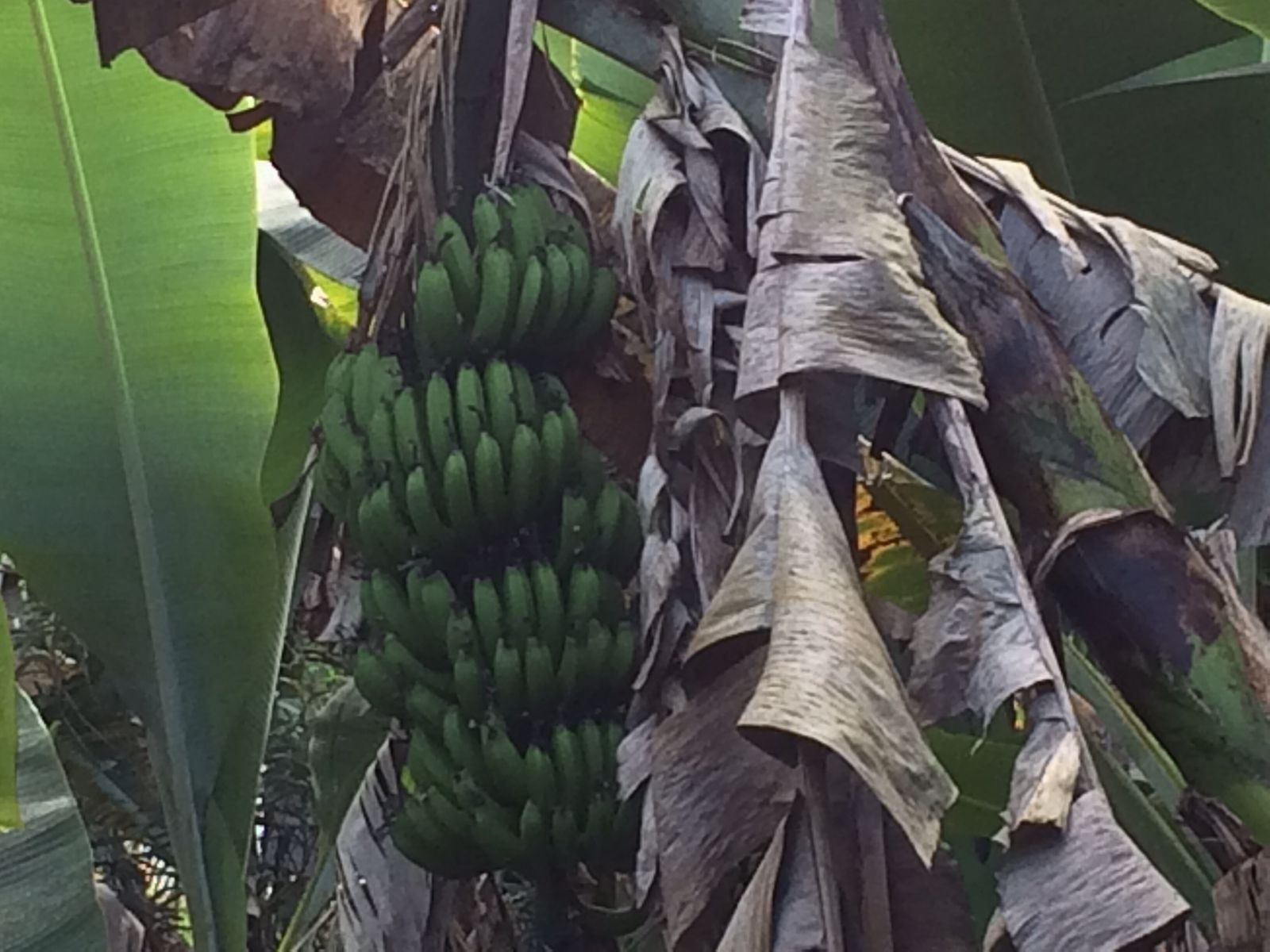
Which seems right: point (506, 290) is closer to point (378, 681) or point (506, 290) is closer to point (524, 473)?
point (524, 473)

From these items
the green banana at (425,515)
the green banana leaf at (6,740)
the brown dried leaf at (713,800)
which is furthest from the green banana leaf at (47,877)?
the brown dried leaf at (713,800)

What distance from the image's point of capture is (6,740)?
91 centimetres

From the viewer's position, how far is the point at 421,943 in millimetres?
775

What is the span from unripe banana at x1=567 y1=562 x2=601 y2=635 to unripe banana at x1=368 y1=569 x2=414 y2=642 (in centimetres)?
8

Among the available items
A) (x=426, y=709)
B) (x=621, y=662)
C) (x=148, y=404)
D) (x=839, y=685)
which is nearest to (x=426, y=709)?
(x=426, y=709)

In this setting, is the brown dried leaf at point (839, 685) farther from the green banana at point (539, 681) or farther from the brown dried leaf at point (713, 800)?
the green banana at point (539, 681)

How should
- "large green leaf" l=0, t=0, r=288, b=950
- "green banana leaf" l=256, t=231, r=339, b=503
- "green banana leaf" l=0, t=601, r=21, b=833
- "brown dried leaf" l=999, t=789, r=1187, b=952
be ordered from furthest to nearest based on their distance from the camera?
1. "green banana leaf" l=256, t=231, r=339, b=503
2. "large green leaf" l=0, t=0, r=288, b=950
3. "green banana leaf" l=0, t=601, r=21, b=833
4. "brown dried leaf" l=999, t=789, r=1187, b=952

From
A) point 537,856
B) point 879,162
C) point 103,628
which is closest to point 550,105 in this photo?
point 879,162

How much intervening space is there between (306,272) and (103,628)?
432 mm

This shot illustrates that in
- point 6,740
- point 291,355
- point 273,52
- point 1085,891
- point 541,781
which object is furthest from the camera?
point 291,355

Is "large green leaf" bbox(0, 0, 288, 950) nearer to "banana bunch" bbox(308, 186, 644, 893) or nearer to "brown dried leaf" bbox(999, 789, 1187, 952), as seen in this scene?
"banana bunch" bbox(308, 186, 644, 893)

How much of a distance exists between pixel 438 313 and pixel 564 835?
0.88 ft

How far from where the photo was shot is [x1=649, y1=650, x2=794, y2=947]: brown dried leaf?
49 centimetres

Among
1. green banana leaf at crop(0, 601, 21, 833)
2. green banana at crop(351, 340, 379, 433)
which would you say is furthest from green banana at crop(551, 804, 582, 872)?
green banana leaf at crop(0, 601, 21, 833)
